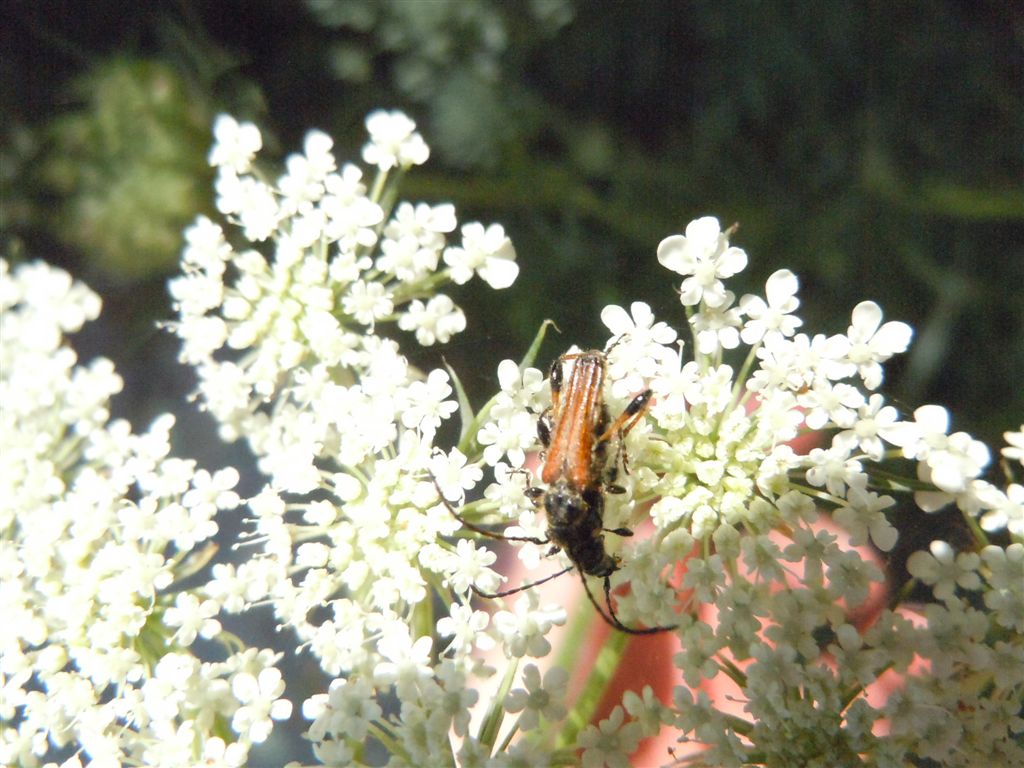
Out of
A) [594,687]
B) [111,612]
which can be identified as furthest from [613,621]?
[111,612]

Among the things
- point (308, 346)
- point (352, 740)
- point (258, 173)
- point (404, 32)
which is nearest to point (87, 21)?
point (404, 32)

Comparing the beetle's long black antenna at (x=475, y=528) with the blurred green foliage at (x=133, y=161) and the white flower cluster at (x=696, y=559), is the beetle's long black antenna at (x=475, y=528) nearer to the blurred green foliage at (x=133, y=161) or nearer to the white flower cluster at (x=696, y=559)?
the white flower cluster at (x=696, y=559)

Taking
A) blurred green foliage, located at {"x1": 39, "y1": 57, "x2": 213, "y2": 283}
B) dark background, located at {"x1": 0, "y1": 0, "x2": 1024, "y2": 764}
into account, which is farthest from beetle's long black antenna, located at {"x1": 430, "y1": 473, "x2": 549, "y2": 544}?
blurred green foliage, located at {"x1": 39, "y1": 57, "x2": 213, "y2": 283}

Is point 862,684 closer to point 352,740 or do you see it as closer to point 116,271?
point 352,740

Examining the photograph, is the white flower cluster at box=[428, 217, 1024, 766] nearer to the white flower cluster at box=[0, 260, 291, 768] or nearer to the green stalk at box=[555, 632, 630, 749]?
the green stalk at box=[555, 632, 630, 749]

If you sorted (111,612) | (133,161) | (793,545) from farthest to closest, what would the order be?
(133,161), (111,612), (793,545)

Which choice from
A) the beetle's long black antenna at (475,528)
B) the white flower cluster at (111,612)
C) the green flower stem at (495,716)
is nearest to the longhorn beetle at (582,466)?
the beetle's long black antenna at (475,528)

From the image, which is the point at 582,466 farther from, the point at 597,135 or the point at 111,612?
the point at 597,135
